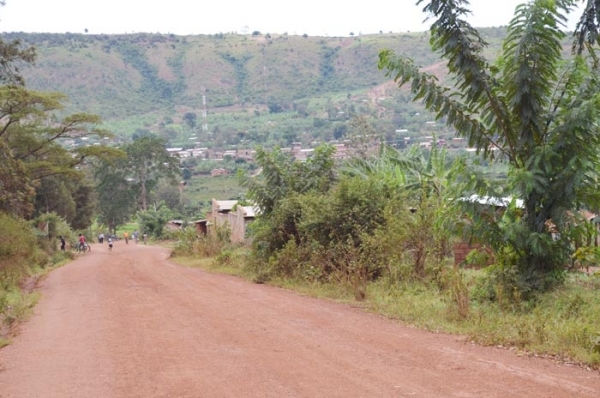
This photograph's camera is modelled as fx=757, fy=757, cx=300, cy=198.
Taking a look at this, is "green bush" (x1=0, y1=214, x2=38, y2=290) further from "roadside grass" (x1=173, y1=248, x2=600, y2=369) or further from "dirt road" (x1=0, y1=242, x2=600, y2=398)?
"roadside grass" (x1=173, y1=248, x2=600, y2=369)

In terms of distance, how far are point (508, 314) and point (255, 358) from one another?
171 inches

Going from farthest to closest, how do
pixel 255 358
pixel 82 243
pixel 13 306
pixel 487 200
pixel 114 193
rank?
pixel 114 193 → pixel 82 243 → pixel 13 306 → pixel 487 200 → pixel 255 358

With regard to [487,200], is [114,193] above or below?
below

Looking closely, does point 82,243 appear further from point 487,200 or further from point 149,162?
point 487,200

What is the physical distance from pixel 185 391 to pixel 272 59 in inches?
4670

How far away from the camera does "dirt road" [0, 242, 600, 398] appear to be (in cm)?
730

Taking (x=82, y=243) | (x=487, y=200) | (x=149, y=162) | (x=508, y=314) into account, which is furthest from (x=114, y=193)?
(x=508, y=314)

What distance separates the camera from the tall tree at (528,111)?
11312 mm

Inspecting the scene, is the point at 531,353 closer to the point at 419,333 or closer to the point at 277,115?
the point at 419,333

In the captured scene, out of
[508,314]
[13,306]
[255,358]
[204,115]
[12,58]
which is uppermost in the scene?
[12,58]

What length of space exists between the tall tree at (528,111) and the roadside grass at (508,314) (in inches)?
26.6

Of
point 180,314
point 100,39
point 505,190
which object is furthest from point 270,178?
point 100,39

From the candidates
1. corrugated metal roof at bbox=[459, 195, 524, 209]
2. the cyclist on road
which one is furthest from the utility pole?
corrugated metal roof at bbox=[459, 195, 524, 209]

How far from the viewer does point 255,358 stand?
28.6 feet
